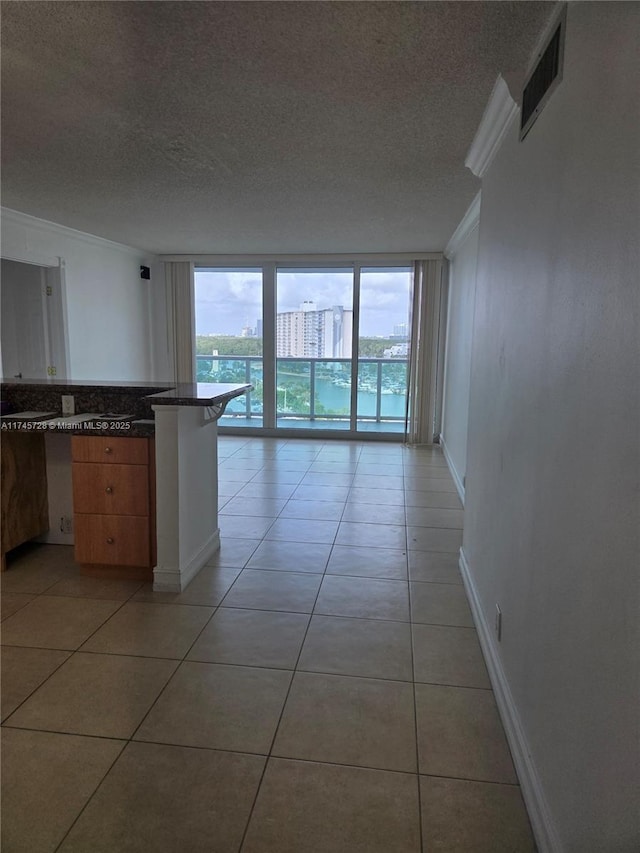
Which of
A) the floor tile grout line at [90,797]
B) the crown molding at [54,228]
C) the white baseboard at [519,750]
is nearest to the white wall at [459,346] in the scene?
the white baseboard at [519,750]

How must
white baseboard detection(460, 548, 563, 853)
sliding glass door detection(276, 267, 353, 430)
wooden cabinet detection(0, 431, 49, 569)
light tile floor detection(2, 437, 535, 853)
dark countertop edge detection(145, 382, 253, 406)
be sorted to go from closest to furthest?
white baseboard detection(460, 548, 563, 853) → light tile floor detection(2, 437, 535, 853) → dark countertop edge detection(145, 382, 253, 406) → wooden cabinet detection(0, 431, 49, 569) → sliding glass door detection(276, 267, 353, 430)

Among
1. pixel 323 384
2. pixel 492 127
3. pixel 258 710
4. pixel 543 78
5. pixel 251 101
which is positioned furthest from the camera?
pixel 323 384

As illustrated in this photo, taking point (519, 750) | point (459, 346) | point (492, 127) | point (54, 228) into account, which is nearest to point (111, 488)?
point (519, 750)

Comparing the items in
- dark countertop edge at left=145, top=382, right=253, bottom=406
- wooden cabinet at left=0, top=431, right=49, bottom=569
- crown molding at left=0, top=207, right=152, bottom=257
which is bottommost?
wooden cabinet at left=0, top=431, right=49, bottom=569

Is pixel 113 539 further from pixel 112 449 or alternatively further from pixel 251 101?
pixel 251 101

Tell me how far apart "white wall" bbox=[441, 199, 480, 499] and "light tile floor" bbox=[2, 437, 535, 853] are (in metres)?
1.67

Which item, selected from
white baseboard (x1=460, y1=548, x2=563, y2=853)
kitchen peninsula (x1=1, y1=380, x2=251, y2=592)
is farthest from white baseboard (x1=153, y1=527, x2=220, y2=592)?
white baseboard (x1=460, y1=548, x2=563, y2=853)

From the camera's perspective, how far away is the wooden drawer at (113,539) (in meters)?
2.87

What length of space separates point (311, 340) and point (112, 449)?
4.58 m

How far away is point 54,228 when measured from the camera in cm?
492

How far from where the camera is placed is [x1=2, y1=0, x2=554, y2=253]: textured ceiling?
167cm

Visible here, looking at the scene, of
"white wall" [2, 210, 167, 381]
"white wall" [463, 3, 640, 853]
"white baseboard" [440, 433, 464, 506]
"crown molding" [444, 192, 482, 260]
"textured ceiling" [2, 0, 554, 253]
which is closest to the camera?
"white wall" [463, 3, 640, 853]

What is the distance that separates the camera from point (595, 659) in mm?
1080

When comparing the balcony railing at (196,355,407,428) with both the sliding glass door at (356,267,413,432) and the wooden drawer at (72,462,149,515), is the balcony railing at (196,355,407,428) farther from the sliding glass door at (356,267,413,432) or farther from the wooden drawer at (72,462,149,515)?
the wooden drawer at (72,462,149,515)
